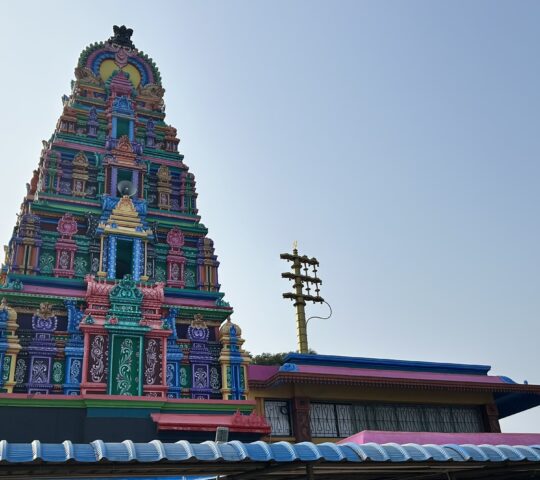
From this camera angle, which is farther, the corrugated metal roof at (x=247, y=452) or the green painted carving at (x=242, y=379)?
the green painted carving at (x=242, y=379)

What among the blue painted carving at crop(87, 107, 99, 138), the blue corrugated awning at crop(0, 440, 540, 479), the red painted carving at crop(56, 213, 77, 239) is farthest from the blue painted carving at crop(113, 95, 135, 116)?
the blue corrugated awning at crop(0, 440, 540, 479)

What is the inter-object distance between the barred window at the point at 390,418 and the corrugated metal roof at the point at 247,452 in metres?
10.1

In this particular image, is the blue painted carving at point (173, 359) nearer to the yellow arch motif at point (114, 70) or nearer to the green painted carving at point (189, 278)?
the green painted carving at point (189, 278)

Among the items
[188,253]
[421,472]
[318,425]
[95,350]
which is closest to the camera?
[421,472]

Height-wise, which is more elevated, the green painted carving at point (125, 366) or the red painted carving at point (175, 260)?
the red painted carving at point (175, 260)

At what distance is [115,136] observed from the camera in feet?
85.6

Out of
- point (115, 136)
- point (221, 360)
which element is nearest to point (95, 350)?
point (221, 360)

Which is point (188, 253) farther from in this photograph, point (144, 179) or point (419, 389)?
point (419, 389)

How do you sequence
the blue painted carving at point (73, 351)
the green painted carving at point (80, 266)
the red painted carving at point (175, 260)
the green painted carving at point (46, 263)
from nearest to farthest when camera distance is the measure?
the blue painted carving at point (73, 351)
the green painted carving at point (46, 263)
the green painted carving at point (80, 266)
the red painted carving at point (175, 260)

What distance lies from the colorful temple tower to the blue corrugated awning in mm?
10005

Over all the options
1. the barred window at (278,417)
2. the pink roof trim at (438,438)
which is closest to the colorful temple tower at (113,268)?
the barred window at (278,417)

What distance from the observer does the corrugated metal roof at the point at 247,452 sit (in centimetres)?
849

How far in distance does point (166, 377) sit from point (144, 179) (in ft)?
30.0

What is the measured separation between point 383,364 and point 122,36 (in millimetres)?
20832
